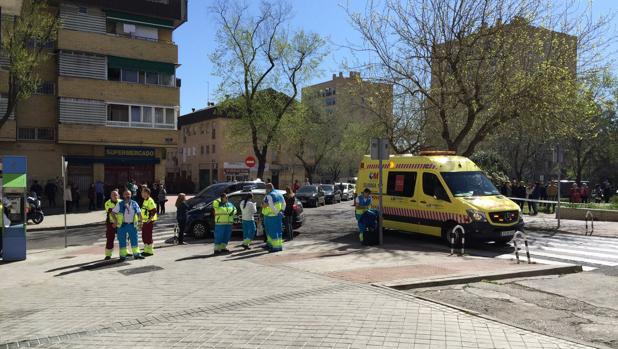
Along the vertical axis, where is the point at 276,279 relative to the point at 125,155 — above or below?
below

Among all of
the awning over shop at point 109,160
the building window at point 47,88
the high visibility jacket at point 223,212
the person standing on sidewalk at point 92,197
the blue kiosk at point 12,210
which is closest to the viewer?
the blue kiosk at point 12,210

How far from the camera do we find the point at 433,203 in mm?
14539

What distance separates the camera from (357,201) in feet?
48.2

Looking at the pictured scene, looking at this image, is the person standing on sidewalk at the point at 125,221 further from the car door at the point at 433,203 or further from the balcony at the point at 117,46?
the balcony at the point at 117,46

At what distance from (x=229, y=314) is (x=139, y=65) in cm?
3082

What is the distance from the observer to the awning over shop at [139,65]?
34.0 metres

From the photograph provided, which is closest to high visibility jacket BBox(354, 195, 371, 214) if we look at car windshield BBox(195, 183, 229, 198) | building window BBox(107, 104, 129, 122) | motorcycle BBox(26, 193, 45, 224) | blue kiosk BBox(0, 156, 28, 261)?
car windshield BBox(195, 183, 229, 198)

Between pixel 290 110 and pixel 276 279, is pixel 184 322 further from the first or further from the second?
pixel 290 110

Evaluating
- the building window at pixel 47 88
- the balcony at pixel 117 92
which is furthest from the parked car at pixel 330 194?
the building window at pixel 47 88

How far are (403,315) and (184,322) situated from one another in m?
2.61

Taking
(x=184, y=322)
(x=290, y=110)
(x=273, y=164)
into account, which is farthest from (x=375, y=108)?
(x=273, y=164)

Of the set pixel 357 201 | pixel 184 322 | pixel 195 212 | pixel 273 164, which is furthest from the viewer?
pixel 273 164

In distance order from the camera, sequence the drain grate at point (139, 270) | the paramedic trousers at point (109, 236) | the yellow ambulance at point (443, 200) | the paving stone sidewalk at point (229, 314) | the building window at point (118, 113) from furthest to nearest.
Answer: the building window at point (118, 113), the yellow ambulance at point (443, 200), the paramedic trousers at point (109, 236), the drain grate at point (139, 270), the paving stone sidewalk at point (229, 314)

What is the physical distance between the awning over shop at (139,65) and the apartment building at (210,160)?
2223 cm
